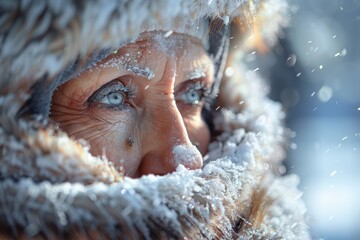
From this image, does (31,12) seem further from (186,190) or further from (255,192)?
(255,192)

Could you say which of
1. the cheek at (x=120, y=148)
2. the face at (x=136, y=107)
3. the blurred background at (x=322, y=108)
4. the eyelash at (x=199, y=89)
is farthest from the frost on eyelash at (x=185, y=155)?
the blurred background at (x=322, y=108)

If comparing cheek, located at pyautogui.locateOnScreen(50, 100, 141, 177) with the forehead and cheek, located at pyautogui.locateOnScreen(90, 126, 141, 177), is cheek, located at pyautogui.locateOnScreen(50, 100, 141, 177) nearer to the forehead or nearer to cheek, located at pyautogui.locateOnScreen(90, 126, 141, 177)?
cheek, located at pyautogui.locateOnScreen(90, 126, 141, 177)

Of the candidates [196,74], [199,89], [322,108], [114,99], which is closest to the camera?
[114,99]

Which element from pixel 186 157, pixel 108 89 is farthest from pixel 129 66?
pixel 186 157

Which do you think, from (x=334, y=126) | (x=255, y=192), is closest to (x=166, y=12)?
(x=255, y=192)

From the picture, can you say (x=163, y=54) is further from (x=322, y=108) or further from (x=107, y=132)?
(x=322, y=108)

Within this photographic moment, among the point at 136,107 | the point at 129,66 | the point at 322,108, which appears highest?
the point at 129,66

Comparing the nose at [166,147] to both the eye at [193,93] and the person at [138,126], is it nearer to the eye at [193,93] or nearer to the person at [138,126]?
the person at [138,126]
